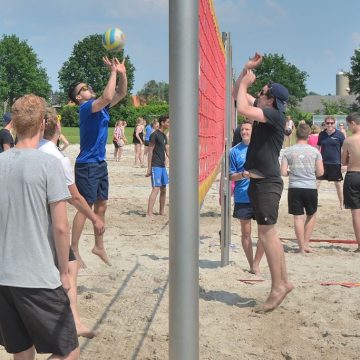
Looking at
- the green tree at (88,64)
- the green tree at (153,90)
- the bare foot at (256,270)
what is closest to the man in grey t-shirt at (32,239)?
the bare foot at (256,270)

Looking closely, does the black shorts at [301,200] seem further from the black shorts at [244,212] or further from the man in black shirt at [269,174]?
the man in black shirt at [269,174]

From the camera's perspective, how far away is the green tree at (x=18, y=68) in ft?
326

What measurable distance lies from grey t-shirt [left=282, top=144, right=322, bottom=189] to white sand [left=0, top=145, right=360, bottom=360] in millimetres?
833

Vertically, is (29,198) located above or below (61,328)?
above

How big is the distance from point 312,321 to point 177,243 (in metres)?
2.30

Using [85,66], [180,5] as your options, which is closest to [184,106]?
[180,5]

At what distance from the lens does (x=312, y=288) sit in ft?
18.2

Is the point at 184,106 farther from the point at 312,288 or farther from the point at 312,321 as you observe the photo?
the point at 312,288

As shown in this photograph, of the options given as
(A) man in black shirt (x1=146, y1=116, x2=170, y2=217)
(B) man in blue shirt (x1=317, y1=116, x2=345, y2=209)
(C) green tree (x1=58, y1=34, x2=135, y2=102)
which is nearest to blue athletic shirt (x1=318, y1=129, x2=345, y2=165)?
(B) man in blue shirt (x1=317, y1=116, x2=345, y2=209)

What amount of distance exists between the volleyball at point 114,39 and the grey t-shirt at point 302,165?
2.64 metres

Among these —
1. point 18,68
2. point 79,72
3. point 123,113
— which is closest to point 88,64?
point 79,72

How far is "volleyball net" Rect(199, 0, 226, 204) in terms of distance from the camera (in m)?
5.24

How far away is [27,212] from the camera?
2.65 meters

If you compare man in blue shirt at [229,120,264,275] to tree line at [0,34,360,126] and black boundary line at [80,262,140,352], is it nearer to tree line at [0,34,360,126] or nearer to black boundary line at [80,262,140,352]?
black boundary line at [80,262,140,352]
